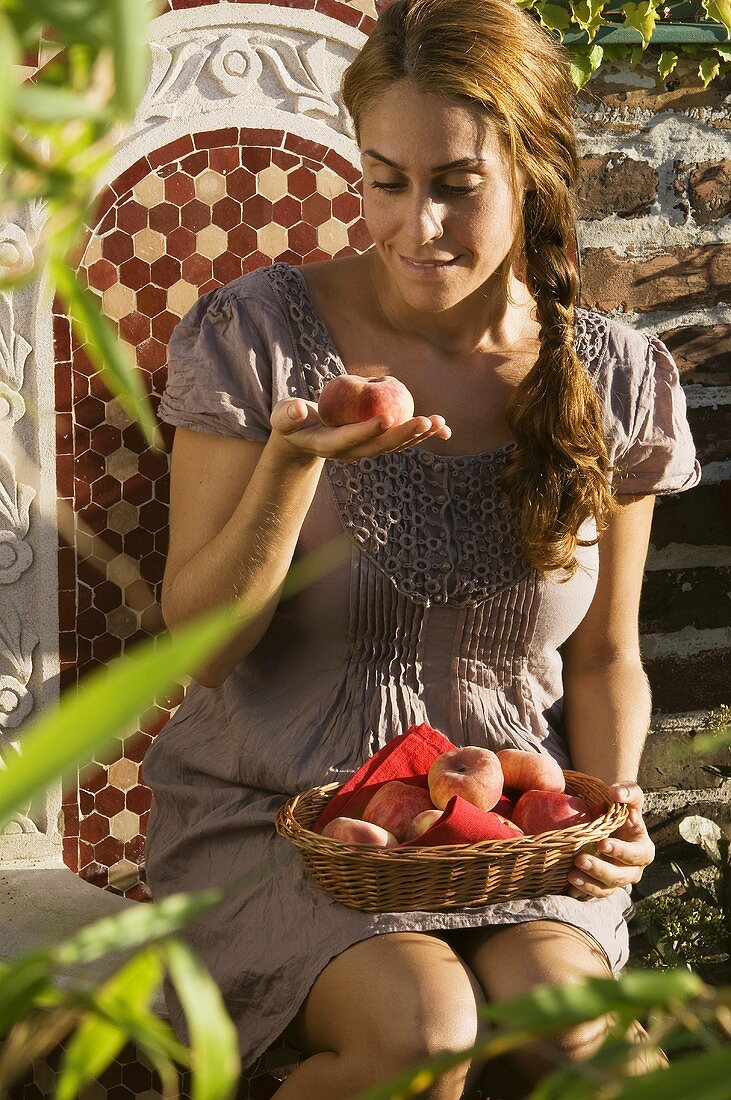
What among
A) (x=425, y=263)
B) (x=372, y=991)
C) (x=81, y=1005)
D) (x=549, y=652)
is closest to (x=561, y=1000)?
(x=81, y=1005)

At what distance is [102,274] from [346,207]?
0.46 m

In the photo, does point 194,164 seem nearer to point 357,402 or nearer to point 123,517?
point 123,517

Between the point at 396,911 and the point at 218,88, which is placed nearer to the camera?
the point at 396,911

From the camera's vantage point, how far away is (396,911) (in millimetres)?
1479

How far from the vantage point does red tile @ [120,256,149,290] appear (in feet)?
7.45

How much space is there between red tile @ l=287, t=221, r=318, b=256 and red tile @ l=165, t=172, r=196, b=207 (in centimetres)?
19

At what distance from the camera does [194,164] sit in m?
2.28

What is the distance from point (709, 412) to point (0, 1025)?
2.32m

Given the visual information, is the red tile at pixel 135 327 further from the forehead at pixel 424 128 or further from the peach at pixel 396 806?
the peach at pixel 396 806

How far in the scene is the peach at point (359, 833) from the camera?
4.75 feet

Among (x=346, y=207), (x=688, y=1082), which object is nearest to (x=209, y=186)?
(x=346, y=207)

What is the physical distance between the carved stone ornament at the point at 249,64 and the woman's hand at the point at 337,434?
1.10m

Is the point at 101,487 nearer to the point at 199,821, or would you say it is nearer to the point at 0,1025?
the point at 199,821

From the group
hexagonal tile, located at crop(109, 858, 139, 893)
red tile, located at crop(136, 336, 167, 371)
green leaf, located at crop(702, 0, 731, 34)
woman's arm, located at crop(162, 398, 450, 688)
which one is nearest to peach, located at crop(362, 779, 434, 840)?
woman's arm, located at crop(162, 398, 450, 688)
